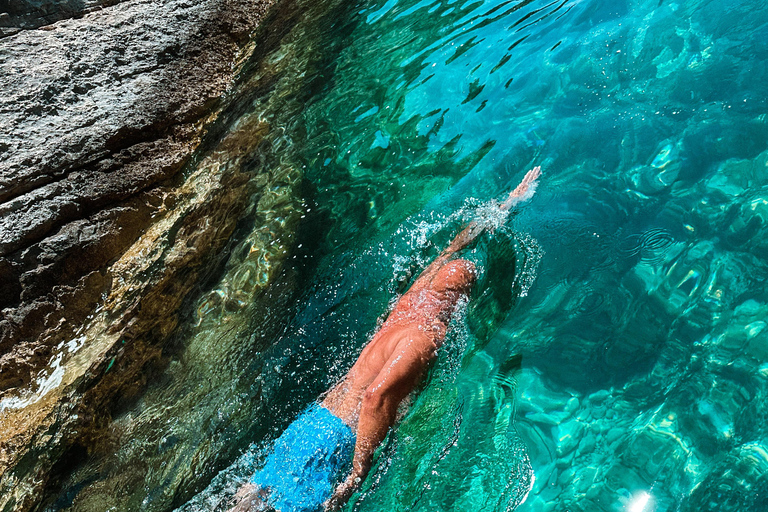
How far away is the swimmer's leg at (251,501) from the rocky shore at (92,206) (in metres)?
1.38

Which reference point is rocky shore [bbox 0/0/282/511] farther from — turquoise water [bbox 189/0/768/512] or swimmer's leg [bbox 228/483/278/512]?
swimmer's leg [bbox 228/483/278/512]

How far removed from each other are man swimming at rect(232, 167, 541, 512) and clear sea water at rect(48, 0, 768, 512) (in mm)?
142

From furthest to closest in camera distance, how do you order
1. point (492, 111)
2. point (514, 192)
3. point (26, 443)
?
1. point (492, 111)
2. point (514, 192)
3. point (26, 443)

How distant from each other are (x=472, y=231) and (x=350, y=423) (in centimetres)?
162

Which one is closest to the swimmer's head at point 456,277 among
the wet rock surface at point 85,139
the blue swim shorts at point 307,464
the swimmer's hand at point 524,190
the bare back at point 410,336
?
the bare back at point 410,336

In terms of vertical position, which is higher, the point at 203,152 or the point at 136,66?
the point at 136,66

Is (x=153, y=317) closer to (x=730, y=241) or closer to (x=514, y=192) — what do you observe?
(x=514, y=192)

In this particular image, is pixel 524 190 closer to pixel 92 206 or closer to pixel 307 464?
pixel 307 464

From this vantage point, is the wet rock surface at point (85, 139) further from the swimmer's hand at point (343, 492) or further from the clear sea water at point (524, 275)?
the swimmer's hand at point (343, 492)

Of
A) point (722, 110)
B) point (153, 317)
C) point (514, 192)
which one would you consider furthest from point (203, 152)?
point (722, 110)

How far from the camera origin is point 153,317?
169 inches

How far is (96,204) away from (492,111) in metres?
3.63

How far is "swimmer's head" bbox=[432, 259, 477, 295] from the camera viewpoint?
3.51 metres

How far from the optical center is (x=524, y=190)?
4.04 m
